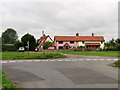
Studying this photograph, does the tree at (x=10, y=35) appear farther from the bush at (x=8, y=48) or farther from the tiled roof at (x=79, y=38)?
the bush at (x=8, y=48)

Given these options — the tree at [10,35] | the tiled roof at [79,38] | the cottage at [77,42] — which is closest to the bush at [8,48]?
the cottage at [77,42]

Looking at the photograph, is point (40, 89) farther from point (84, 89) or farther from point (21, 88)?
point (84, 89)

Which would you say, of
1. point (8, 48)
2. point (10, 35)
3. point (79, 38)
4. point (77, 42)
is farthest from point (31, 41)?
point (10, 35)

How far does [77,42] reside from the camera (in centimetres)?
7050

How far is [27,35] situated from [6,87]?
195ft

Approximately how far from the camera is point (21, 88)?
557 cm

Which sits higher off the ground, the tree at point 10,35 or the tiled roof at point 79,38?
the tree at point 10,35

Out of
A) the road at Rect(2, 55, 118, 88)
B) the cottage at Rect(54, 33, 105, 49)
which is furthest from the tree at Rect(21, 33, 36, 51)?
the road at Rect(2, 55, 118, 88)

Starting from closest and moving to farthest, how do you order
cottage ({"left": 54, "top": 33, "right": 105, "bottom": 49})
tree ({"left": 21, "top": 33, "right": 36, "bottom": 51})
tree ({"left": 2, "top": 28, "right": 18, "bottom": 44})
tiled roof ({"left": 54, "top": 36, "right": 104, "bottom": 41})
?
tree ({"left": 21, "top": 33, "right": 36, "bottom": 51}) < cottage ({"left": 54, "top": 33, "right": 105, "bottom": 49}) < tiled roof ({"left": 54, "top": 36, "right": 104, "bottom": 41}) < tree ({"left": 2, "top": 28, "right": 18, "bottom": 44})

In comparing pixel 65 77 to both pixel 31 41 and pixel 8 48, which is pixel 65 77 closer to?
pixel 8 48

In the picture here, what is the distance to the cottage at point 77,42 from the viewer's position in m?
69.4

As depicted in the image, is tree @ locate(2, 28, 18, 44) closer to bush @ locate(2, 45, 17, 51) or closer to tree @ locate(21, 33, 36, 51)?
tree @ locate(21, 33, 36, 51)

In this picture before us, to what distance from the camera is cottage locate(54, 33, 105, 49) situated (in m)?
69.4

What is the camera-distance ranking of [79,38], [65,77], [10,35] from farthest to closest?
[10,35]
[79,38]
[65,77]
